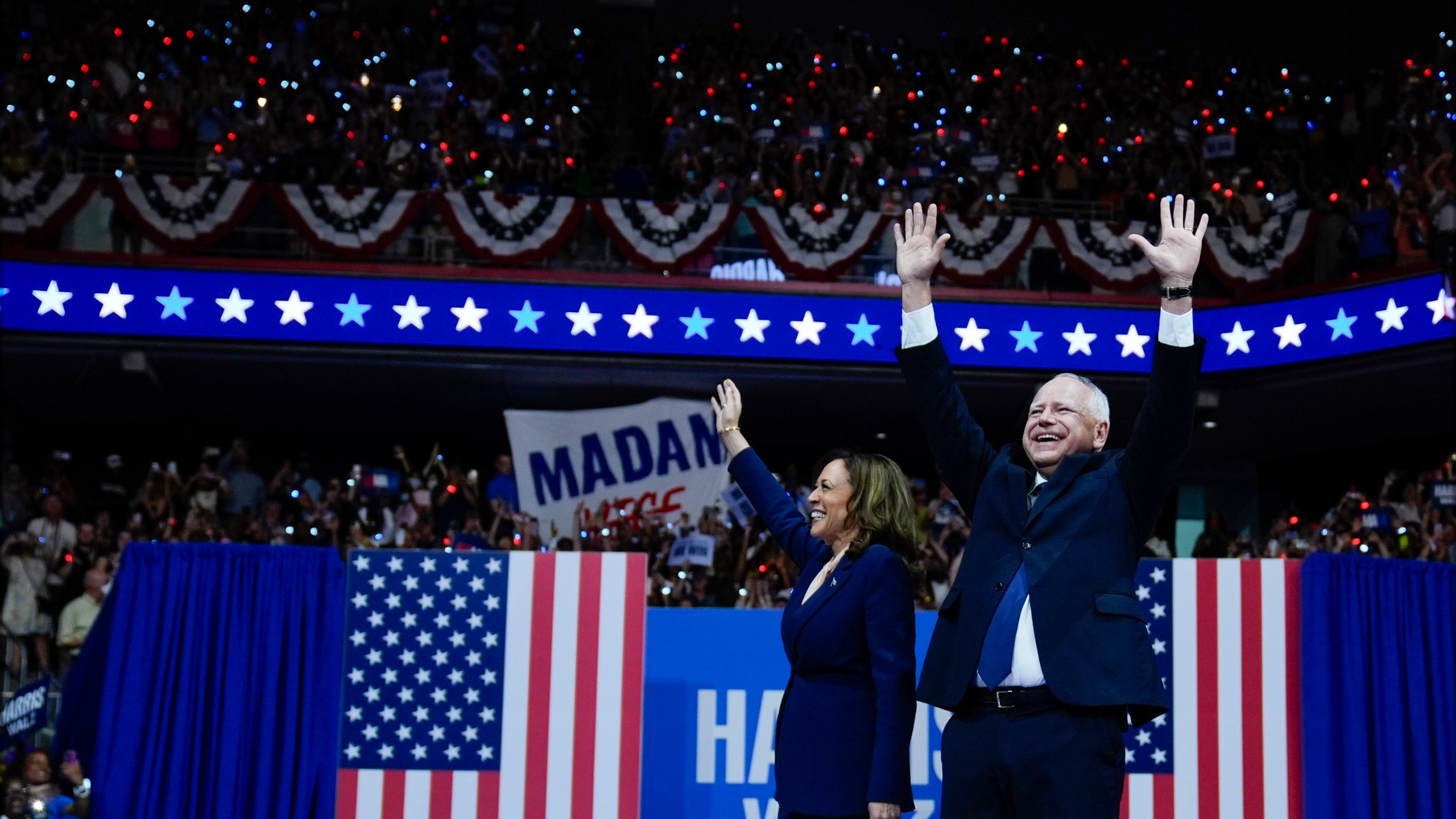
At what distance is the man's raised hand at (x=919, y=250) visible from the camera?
309 centimetres

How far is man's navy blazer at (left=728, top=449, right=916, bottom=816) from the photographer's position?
329 cm

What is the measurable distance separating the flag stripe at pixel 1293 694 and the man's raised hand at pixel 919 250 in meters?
2.48

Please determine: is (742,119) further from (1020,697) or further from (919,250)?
(1020,697)

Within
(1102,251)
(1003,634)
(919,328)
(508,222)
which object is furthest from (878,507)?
(1102,251)

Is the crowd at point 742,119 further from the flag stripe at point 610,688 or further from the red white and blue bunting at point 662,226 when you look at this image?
the flag stripe at point 610,688

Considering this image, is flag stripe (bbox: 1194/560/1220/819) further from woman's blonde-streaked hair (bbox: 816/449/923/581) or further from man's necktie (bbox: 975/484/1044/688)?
man's necktie (bbox: 975/484/1044/688)

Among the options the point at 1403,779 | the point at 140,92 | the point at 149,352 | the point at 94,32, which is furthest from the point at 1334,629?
the point at 94,32

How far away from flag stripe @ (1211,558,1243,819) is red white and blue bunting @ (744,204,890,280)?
7985mm

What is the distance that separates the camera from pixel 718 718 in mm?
4984

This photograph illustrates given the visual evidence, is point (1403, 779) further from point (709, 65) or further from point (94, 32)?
point (94, 32)

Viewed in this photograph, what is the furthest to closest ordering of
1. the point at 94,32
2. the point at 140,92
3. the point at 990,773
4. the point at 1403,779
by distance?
the point at 94,32, the point at 140,92, the point at 1403,779, the point at 990,773

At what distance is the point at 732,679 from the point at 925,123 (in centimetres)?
1114

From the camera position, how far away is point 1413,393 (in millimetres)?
13883

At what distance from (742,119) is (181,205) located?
17.0ft
